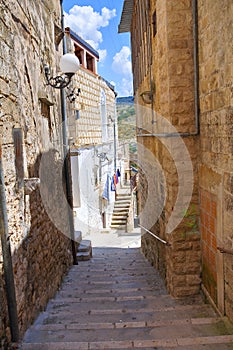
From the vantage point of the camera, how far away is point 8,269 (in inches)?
112

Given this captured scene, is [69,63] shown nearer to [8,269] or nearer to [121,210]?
[8,269]

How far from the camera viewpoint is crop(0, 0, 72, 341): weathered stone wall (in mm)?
3045

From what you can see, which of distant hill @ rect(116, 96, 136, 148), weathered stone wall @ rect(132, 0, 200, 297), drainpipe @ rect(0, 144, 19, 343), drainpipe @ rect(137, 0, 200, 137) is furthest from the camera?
distant hill @ rect(116, 96, 136, 148)

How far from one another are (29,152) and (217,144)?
2.19m

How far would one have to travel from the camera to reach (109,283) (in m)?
5.56

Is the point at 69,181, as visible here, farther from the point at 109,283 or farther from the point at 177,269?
the point at 177,269

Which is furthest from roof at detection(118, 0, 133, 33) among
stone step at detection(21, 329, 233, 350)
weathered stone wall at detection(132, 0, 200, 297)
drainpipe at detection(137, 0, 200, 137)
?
stone step at detection(21, 329, 233, 350)

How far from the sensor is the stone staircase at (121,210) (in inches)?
654

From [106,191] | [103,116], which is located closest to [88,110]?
[103,116]

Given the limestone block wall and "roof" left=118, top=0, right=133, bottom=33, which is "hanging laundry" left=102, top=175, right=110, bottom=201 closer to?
the limestone block wall

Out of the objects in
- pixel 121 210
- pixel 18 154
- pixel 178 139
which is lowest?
pixel 121 210

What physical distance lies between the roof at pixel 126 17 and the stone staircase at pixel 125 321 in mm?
5708

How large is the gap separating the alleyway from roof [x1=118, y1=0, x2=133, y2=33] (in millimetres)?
5700

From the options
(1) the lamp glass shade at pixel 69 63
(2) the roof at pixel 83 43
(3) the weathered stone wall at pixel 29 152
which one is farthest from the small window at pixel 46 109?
(2) the roof at pixel 83 43
